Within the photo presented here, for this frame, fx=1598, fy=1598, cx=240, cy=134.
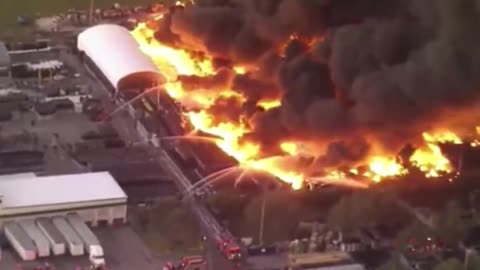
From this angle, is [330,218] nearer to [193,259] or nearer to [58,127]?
[193,259]

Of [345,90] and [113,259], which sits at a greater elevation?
[345,90]

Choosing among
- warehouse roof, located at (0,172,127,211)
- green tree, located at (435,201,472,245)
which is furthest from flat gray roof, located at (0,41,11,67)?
green tree, located at (435,201,472,245)

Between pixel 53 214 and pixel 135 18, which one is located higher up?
pixel 135 18

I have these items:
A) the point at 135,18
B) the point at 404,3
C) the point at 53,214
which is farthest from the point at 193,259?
the point at 135,18

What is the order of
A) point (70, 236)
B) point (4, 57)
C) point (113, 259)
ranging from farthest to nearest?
point (4, 57), point (70, 236), point (113, 259)

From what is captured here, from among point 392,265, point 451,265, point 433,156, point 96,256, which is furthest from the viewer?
point 433,156

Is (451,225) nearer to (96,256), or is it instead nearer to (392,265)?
(392,265)

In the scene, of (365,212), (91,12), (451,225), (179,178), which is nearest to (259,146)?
(179,178)
